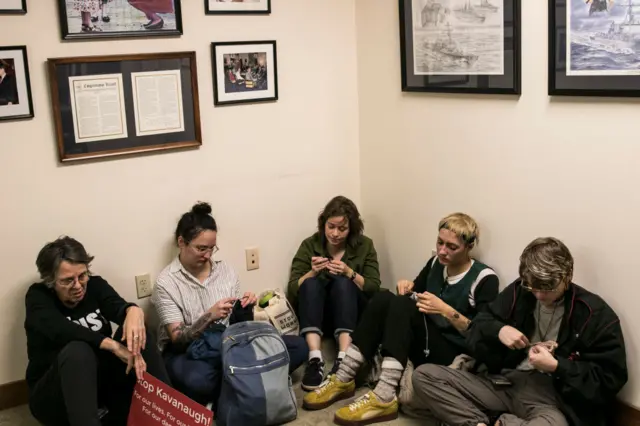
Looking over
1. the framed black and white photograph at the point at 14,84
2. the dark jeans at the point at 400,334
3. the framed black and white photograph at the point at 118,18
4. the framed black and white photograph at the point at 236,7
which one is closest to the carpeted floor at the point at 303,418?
the dark jeans at the point at 400,334

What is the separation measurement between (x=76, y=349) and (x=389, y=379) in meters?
1.17

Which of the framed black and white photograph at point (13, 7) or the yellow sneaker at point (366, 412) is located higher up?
the framed black and white photograph at point (13, 7)

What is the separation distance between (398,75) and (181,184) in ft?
3.65

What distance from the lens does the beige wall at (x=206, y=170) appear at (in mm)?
2861

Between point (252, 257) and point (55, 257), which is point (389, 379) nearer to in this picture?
point (252, 257)

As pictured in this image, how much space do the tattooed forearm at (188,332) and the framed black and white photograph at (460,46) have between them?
139 centimetres

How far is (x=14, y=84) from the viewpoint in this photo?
277 cm

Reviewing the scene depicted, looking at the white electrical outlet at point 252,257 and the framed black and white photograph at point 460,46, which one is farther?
the white electrical outlet at point 252,257

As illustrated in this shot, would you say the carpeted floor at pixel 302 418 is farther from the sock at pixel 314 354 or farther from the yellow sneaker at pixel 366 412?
the sock at pixel 314 354

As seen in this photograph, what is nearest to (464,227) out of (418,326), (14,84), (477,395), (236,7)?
(418,326)

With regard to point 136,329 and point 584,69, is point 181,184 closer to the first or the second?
point 136,329

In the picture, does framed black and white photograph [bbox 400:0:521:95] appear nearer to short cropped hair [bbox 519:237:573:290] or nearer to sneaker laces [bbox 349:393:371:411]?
short cropped hair [bbox 519:237:573:290]

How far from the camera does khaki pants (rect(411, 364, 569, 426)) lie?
2508 mm

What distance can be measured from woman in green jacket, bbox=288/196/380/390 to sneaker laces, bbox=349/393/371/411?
0.85 ft
